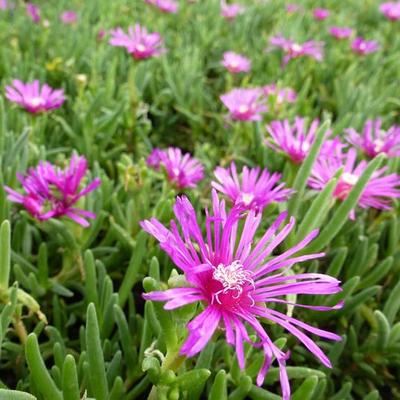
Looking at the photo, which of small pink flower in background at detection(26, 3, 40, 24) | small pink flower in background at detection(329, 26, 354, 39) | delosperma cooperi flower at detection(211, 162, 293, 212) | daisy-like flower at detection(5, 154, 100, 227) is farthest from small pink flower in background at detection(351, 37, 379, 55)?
daisy-like flower at detection(5, 154, 100, 227)

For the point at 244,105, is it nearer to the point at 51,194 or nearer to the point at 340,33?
the point at 51,194

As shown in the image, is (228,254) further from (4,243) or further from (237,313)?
(4,243)

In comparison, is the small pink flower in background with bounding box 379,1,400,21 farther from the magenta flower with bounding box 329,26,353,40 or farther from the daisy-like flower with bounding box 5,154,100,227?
the daisy-like flower with bounding box 5,154,100,227

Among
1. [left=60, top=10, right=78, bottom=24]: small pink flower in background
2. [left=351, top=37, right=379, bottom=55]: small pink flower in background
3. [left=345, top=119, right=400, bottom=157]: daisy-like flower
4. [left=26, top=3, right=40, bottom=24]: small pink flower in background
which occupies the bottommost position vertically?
[left=26, top=3, right=40, bottom=24]: small pink flower in background

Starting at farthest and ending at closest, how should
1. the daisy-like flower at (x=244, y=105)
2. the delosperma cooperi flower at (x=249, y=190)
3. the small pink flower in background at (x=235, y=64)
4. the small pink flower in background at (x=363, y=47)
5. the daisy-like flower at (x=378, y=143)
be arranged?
the small pink flower in background at (x=363, y=47)
the small pink flower in background at (x=235, y=64)
the daisy-like flower at (x=244, y=105)
the daisy-like flower at (x=378, y=143)
the delosperma cooperi flower at (x=249, y=190)

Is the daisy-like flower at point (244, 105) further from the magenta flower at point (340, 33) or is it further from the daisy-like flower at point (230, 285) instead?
the magenta flower at point (340, 33)

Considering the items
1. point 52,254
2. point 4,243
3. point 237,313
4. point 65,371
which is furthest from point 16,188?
point 237,313

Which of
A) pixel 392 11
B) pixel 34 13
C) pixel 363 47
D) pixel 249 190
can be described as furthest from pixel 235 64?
pixel 392 11

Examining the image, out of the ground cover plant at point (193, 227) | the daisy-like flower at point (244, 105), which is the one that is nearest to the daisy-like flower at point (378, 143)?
the ground cover plant at point (193, 227)
